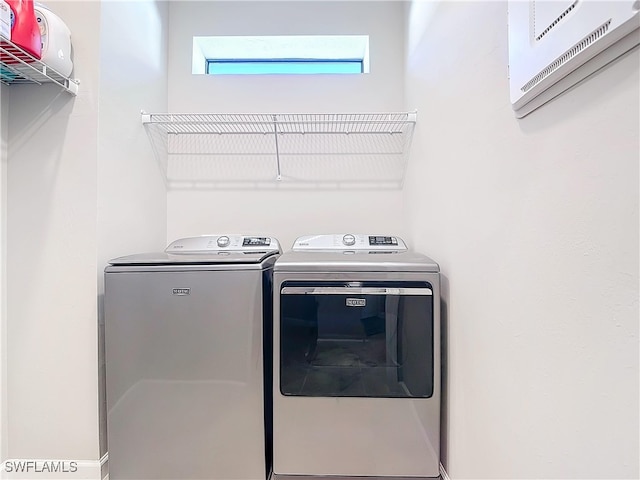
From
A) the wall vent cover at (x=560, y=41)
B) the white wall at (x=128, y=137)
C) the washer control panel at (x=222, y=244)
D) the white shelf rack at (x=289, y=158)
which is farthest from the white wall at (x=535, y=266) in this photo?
the white wall at (x=128, y=137)

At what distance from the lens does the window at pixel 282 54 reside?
232 centimetres

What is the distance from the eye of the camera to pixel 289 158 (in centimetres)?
223

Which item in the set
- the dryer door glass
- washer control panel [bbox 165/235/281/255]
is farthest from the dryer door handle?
washer control panel [bbox 165/235/281/255]

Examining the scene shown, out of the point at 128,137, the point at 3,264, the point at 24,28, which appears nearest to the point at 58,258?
the point at 3,264

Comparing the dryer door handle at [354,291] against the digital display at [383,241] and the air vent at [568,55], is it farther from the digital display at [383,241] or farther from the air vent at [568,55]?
the air vent at [568,55]

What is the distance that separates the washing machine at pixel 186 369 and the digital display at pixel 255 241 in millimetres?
572

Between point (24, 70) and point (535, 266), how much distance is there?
1.93m

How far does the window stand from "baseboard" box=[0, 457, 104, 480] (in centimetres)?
232

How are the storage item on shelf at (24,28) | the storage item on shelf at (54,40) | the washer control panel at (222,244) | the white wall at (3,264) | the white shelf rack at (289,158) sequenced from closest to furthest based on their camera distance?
the storage item on shelf at (24,28) < the storage item on shelf at (54,40) < the white wall at (3,264) < the washer control panel at (222,244) < the white shelf rack at (289,158)

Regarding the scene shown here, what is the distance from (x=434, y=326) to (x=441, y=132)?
84 cm

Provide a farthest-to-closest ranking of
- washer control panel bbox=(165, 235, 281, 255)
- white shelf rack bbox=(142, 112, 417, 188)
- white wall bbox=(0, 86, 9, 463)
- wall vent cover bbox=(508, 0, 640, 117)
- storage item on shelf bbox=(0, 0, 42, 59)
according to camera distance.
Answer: white shelf rack bbox=(142, 112, 417, 188) < washer control panel bbox=(165, 235, 281, 255) < white wall bbox=(0, 86, 9, 463) < storage item on shelf bbox=(0, 0, 42, 59) < wall vent cover bbox=(508, 0, 640, 117)

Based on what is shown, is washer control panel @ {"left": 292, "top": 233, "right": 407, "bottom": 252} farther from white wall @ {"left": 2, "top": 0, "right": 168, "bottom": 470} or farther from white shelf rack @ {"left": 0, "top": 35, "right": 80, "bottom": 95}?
white shelf rack @ {"left": 0, "top": 35, "right": 80, "bottom": 95}

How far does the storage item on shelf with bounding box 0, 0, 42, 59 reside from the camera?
116 centimetres

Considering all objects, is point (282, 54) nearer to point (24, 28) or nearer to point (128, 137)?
point (128, 137)
